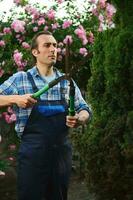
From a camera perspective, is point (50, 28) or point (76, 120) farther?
point (50, 28)

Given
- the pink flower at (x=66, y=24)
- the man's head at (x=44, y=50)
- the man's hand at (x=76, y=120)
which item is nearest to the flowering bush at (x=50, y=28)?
the pink flower at (x=66, y=24)

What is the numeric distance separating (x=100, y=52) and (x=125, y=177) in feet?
4.41

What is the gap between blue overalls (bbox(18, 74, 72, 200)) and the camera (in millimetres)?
3412

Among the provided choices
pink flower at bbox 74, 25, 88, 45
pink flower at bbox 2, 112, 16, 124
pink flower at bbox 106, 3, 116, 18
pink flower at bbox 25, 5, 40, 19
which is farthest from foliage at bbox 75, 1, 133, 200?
pink flower at bbox 25, 5, 40, 19

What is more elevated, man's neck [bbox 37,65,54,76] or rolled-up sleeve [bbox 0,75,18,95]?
man's neck [bbox 37,65,54,76]

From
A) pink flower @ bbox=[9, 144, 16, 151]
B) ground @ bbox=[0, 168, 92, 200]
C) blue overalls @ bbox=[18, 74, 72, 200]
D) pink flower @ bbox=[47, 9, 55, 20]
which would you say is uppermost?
pink flower @ bbox=[47, 9, 55, 20]

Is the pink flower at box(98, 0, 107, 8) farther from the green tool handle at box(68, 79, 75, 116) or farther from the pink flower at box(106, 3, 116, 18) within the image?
the green tool handle at box(68, 79, 75, 116)

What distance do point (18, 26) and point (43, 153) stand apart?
3.34 meters

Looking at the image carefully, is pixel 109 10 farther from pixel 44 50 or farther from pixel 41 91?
pixel 41 91

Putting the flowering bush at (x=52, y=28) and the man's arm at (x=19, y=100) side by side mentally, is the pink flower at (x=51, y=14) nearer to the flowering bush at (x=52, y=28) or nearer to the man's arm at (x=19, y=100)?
the flowering bush at (x=52, y=28)

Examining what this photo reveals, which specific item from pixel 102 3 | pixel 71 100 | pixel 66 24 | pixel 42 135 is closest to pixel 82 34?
pixel 66 24

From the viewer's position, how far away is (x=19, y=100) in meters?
3.18

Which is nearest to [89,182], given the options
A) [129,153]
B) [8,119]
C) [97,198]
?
[97,198]

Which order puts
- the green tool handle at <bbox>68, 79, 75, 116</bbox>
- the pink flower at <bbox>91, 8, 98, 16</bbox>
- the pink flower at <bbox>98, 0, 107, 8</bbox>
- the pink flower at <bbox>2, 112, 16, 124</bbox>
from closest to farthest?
1. the green tool handle at <bbox>68, 79, 75, 116</bbox>
2. the pink flower at <bbox>2, 112, 16, 124</bbox>
3. the pink flower at <bbox>98, 0, 107, 8</bbox>
4. the pink flower at <bbox>91, 8, 98, 16</bbox>
